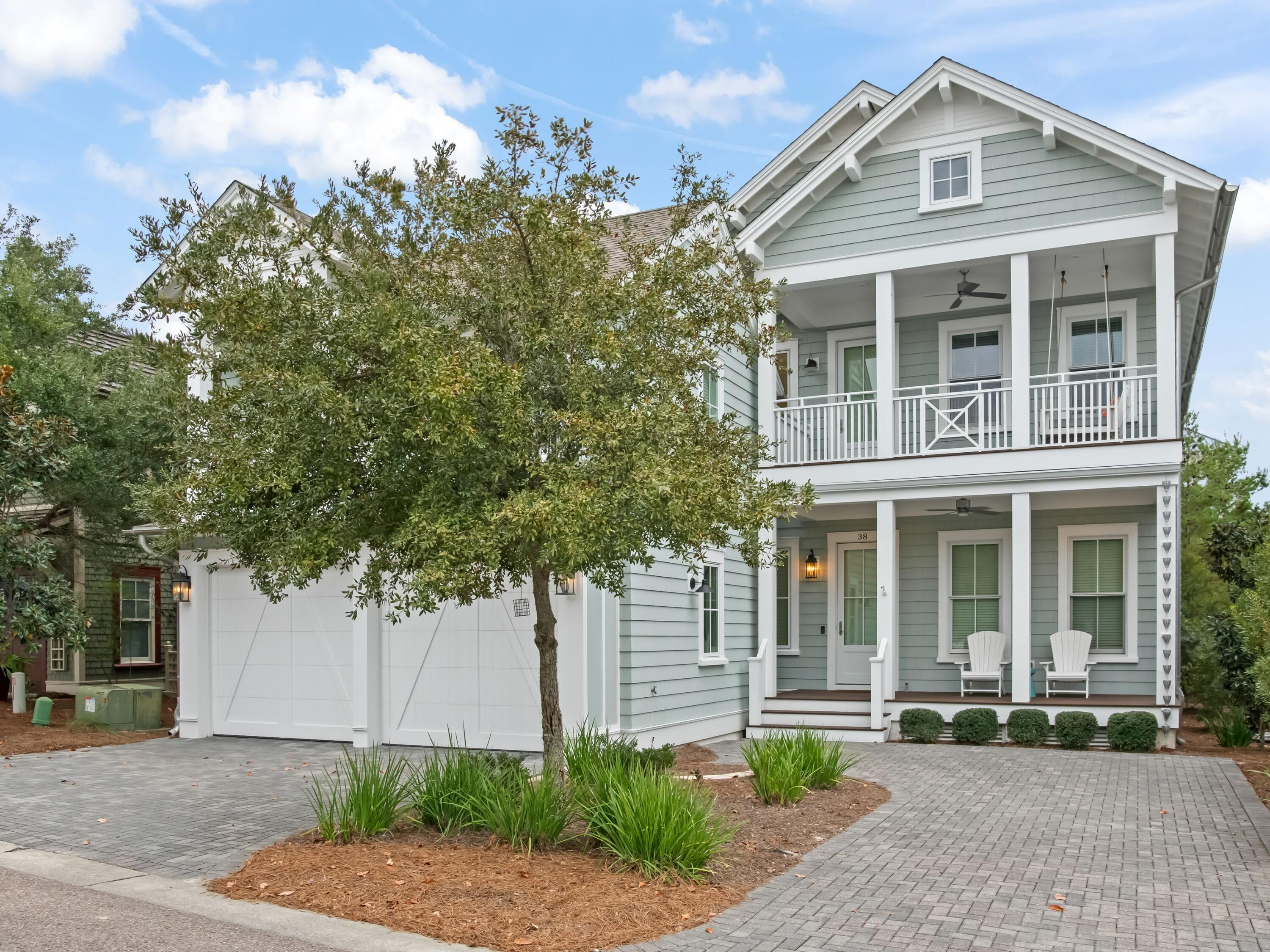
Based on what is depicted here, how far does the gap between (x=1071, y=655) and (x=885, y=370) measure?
14.5ft

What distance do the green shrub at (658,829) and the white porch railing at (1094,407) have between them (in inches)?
333

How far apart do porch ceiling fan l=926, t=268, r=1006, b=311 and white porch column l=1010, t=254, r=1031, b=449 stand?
699 millimetres

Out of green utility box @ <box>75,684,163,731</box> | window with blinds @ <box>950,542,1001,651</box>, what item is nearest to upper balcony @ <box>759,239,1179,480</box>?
window with blinds @ <box>950,542,1001,651</box>

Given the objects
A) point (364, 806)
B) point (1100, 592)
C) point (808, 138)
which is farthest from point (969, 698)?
point (364, 806)

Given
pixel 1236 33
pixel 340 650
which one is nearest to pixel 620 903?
pixel 340 650

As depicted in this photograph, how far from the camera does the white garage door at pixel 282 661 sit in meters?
13.3

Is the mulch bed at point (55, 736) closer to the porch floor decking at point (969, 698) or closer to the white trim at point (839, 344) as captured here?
the porch floor decking at point (969, 698)

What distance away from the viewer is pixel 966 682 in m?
14.6

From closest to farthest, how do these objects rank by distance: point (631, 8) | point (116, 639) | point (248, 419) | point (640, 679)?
1. point (248, 419)
2. point (640, 679)
3. point (631, 8)
4. point (116, 639)

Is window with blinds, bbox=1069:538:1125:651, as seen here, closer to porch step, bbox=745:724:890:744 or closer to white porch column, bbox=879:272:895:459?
white porch column, bbox=879:272:895:459

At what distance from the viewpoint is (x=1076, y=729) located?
12.7 meters

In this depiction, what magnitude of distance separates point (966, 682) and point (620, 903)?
997 centimetres

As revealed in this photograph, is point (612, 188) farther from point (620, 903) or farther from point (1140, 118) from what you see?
point (1140, 118)

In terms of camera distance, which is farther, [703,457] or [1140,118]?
[1140,118]
